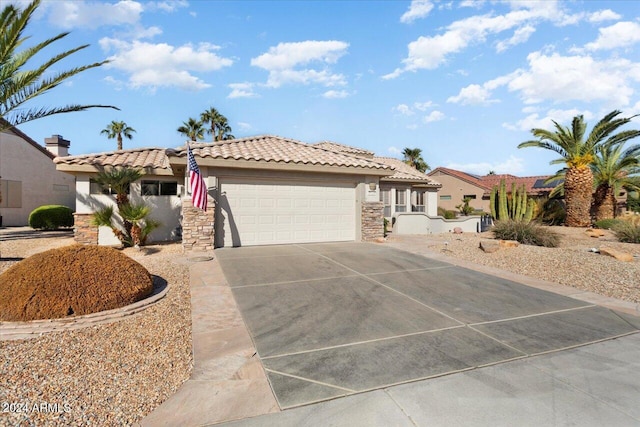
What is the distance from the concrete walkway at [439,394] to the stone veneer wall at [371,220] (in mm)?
9585

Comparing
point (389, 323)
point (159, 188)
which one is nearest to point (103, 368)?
point (389, 323)

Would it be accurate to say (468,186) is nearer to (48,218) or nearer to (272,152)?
(272,152)

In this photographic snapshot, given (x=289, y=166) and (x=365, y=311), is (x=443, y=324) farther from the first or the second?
(x=289, y=166)

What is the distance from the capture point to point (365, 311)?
5.23m

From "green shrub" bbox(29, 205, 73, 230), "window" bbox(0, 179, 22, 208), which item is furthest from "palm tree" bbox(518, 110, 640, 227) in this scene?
"window" bbox(0, 179, 22, 208)

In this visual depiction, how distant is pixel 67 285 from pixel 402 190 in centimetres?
1997

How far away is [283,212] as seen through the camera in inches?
493

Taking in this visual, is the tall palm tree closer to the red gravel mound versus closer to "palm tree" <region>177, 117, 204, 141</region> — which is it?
"palm tree" <region>177, 117, 204, 141</region>

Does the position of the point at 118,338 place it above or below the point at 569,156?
below

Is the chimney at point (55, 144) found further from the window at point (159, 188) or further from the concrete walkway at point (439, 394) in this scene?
the concrete walkway at point (439, 394)

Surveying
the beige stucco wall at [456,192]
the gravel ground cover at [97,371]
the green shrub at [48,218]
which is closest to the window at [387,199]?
the gravel ground cover at [97,371]

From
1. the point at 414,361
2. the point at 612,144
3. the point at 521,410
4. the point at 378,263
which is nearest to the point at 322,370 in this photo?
the point at 414,361

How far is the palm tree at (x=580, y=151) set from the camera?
62.8ft

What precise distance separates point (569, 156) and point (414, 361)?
22317 mm
